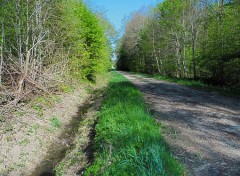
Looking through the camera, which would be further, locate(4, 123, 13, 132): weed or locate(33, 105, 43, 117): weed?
locate(33, 105, 43, 117): weed

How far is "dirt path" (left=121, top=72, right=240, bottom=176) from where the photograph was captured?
4.91 m

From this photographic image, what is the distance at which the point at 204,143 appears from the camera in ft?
19.8

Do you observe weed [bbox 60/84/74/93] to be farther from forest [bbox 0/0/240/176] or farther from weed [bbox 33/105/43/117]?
weed [bbox 33/105/43/117]

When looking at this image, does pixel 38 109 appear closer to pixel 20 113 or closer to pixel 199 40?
pixel 20 113

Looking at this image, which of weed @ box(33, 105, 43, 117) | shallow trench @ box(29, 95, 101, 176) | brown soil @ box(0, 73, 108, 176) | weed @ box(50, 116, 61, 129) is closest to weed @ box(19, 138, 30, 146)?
brown soil @ box(0, 73, 108, 176)

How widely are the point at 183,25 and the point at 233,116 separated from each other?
55.9 ft

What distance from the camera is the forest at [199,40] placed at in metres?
15.7

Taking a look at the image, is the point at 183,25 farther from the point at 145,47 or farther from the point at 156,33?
the point at 145,47

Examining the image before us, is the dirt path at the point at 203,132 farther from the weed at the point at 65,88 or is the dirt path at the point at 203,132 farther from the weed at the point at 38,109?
the weed at the point at 65,88

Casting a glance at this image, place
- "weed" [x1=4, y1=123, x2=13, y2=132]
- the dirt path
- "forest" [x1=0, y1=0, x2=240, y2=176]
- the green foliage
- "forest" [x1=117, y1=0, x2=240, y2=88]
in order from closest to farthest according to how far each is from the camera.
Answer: the dirt path → "forest" [x1=0, y1=0, x2=240, y2=176] → "weed" [x1=4, y1=123, x2=13, y2=132] → the green foliage → "forest" [x1=117, y1=0, x2=240, y2=88]

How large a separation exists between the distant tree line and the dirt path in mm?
5697

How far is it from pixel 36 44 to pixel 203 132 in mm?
8666

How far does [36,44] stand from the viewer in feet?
37.8

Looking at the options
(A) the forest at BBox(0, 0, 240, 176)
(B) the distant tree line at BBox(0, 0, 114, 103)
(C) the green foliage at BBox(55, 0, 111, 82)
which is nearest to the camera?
(A) the forest at BBox(0, 0, 240, 176)
